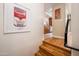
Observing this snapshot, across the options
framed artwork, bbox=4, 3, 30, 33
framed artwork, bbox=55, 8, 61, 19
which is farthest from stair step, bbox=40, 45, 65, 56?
framed artwork, bbox=55, 8, 61, 19

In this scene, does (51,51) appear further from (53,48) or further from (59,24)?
A: (59,24)

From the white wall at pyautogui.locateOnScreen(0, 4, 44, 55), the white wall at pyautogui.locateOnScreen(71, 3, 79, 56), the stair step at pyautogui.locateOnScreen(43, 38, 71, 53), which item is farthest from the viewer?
the stair step at pyautogui.locateOnScreen(43, 38, 71, 53)

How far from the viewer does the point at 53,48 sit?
1354 millimetres

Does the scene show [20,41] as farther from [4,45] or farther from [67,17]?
[67,17]

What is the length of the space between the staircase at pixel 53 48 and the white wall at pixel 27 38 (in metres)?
0.07

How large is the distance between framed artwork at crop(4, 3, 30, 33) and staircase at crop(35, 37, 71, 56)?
299mm

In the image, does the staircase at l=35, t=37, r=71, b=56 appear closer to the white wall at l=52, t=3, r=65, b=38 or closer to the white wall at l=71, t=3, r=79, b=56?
the white wall at l=52, t=3, r=65, b=38

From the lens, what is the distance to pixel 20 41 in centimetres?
127

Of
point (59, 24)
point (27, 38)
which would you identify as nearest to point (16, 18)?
point (27, 38)

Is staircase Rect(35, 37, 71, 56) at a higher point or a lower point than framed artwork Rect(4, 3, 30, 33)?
lower

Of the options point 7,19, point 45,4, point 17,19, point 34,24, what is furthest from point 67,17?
point 7,19

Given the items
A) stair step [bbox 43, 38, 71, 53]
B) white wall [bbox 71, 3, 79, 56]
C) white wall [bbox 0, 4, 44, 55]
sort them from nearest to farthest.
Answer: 1. white wall [bbox 71, 3, 79, 56]
2. white wall [bbox 0, 4, 44, 55]
3. stair step [bbox 43, 38, 71, 53]

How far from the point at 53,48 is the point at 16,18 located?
2.00 ft

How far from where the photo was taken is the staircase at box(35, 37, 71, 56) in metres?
1.25
